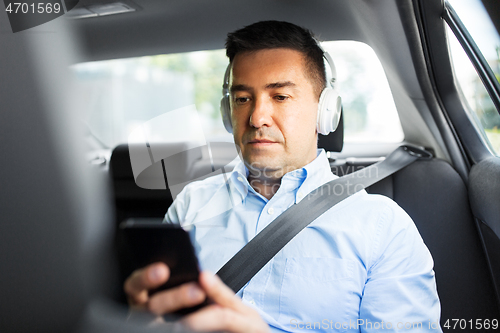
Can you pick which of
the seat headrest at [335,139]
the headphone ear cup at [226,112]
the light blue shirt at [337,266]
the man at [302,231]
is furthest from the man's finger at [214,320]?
the seat headrest at [335,139]

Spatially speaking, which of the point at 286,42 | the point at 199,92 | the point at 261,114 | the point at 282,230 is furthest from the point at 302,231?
the point at 199,92

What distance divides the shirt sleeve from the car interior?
0.27m

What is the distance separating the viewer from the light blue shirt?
96 centimetres

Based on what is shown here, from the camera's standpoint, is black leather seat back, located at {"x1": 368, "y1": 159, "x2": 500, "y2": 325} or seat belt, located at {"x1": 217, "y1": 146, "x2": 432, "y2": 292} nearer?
seat belt, located at {"x1": 217, "y1": 146, "x2": 432, "y2": 292}

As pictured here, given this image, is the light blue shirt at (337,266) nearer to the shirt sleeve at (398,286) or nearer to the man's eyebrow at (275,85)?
the shirt sleeve at (398,286)

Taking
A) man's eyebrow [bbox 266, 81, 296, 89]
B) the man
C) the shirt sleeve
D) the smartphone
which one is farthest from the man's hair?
the smartphone

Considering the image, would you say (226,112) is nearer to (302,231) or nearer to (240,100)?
(240,100)

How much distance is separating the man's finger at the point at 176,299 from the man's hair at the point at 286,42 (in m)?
1.08

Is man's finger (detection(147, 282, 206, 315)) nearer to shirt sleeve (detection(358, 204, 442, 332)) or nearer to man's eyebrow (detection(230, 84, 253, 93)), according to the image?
shirt sleeve (detection(358, 204, 442, 332))

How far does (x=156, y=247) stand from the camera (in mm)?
386

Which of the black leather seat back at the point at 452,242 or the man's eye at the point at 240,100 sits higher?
the man's eye at the point at 240,100

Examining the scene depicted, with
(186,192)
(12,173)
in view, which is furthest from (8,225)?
(186,192)

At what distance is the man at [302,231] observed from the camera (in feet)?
3.18

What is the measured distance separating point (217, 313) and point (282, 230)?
0.77 meters
